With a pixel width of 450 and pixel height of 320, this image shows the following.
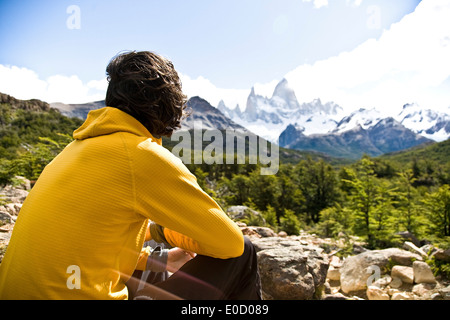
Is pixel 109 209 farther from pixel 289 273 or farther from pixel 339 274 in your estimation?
pixel 339 274

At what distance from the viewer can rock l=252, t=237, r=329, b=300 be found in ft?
11.1

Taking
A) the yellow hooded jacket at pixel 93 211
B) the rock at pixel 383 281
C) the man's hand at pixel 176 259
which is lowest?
the rock at pixel 383 281

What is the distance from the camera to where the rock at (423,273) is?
3.83 meters

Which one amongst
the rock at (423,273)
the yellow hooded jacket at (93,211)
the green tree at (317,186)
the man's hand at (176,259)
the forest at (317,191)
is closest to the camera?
the yellow hooded jacket at (93,211)

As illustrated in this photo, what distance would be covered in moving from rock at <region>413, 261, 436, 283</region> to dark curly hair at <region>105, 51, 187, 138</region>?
4.42 meters

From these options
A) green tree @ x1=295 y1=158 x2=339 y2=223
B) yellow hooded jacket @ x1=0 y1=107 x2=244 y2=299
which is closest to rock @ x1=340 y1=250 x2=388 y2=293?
yellow hooded jacket @ x1=0 y1=107 x2=244 y2=299

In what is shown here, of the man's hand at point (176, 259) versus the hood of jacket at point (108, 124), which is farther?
the man's hand at point (176, 259)

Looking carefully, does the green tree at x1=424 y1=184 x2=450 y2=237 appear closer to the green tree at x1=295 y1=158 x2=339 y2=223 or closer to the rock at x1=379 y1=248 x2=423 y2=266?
the rock at x1=379 y1=248 x2=423 y2=266

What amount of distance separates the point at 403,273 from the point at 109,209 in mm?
4678

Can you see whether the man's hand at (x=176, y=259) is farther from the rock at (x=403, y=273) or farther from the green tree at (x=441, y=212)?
the green tree at (x=441, y=212)

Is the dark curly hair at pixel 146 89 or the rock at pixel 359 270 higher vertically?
the dark curly hair at pixel 146 89

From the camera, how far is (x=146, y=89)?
1371 mm

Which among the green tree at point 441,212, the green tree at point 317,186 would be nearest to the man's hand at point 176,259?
the green tree at point 441,212

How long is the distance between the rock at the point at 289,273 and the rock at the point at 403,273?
1.16 meters
